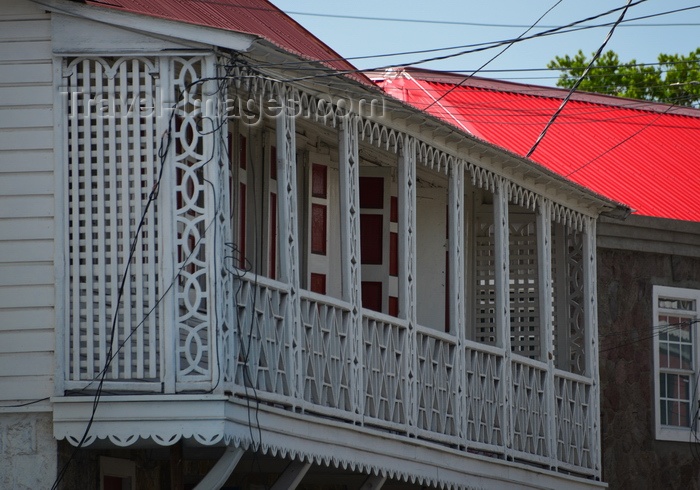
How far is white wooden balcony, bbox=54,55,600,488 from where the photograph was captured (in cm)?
1020

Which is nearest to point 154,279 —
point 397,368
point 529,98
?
point 397,368

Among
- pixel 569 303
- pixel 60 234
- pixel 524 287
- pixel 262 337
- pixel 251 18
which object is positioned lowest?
pixel 262 337

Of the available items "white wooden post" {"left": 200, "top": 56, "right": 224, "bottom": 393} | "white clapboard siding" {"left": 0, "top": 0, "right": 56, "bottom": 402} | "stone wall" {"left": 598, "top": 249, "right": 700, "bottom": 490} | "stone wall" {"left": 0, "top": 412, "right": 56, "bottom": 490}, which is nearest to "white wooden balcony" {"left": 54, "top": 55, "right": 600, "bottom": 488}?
"white wooden post" {"left": 200, "top": 56, "right": 224, "bottom": 393}

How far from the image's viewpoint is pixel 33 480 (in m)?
10.3

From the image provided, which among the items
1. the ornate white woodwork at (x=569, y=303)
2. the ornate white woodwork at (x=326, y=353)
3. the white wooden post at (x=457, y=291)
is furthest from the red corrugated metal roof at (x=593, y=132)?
the ornate white woodwork at (x=326, y=353)

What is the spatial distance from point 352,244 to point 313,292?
0.52m

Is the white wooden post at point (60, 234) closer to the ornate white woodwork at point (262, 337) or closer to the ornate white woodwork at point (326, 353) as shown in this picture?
the ornate white woodwork at point (262, 337)

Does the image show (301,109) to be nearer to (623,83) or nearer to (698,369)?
(698,369)

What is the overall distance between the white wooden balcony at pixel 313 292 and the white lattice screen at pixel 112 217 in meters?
0.02

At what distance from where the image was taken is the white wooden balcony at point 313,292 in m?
10.2

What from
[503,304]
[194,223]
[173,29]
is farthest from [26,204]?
[503,304]

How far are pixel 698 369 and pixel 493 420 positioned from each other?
5.03 metres

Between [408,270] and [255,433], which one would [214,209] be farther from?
[408,270]

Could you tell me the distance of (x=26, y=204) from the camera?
1052cm
